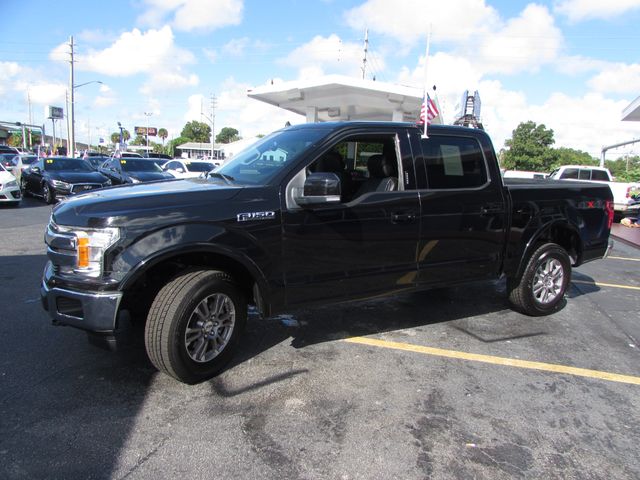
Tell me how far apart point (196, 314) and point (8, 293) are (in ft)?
11.0

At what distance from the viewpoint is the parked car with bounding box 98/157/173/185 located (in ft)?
52.1

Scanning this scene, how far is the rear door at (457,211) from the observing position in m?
4.25

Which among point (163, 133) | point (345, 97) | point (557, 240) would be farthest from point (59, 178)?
point (163, 133)

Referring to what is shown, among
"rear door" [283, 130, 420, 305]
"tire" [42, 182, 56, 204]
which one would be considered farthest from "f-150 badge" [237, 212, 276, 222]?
"tire" [42, 182, 56, 204]

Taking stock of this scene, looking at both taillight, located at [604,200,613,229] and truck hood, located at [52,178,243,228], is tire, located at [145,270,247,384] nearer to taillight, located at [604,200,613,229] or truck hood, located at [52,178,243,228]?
truck hood, located at [52,178,243,228]

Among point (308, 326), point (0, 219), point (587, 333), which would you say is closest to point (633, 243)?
point (587, 333)

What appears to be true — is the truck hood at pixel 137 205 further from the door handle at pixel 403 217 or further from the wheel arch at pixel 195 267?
the door handle at pixel 403 217

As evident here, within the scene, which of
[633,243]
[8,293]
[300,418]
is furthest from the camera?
[633,243]

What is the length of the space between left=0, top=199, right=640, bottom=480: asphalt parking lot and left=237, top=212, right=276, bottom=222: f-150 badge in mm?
1225

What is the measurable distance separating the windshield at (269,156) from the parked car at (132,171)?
1234cm

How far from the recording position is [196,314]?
3.34 metres

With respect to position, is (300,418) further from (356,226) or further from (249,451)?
(356,226)

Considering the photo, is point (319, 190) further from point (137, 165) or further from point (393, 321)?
point (137, 165)

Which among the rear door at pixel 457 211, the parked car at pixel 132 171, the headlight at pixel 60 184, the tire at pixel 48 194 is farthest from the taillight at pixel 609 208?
the tire at pixel 48 194
